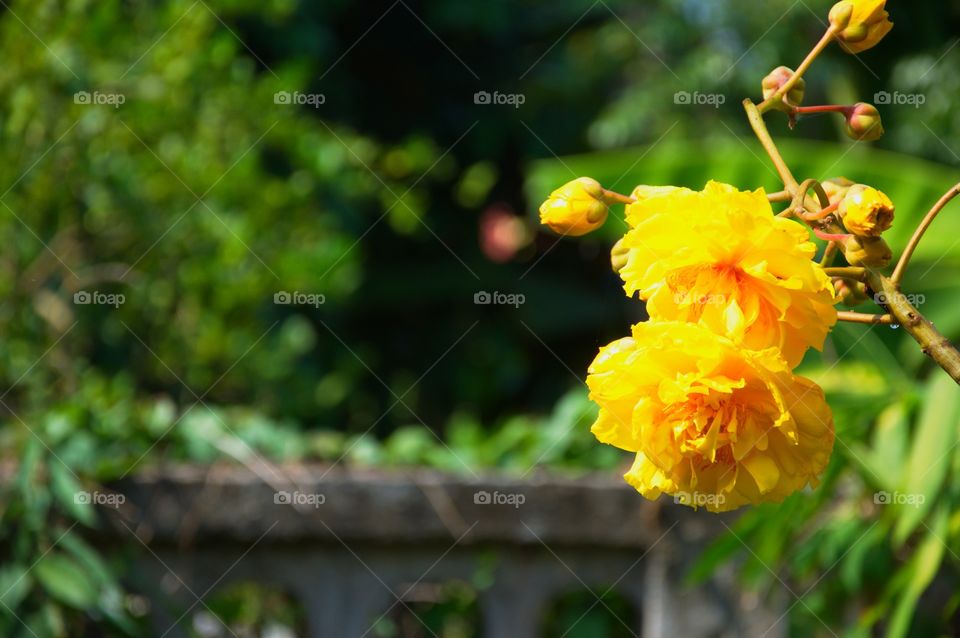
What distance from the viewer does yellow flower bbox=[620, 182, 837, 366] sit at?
2.55ft

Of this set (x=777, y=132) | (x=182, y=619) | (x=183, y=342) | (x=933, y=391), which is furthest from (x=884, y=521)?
(x=777, y=132)

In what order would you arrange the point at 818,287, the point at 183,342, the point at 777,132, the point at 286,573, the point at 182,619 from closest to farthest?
the point at 818,287 → the point at 182,619 → the point at 286,573 → the point at 183,342 → the point at 777,132

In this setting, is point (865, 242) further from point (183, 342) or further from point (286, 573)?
point (183, 342)

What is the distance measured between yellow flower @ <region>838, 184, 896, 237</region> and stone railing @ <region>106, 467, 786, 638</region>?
1657 mm

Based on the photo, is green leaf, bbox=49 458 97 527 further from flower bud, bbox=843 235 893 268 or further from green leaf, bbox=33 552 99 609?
flower bud, bbox=843 235 893 268

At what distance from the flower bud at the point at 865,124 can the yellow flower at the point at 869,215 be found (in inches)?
6.8

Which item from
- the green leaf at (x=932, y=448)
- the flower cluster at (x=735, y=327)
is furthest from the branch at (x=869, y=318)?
the green leaf at (x=932, y=448)

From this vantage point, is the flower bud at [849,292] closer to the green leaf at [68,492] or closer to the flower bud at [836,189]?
the flower bud at [836,189]

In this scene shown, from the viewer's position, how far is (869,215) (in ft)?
2.55

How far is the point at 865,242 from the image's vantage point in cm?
78

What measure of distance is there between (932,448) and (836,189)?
0.78m

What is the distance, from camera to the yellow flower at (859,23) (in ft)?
3.06

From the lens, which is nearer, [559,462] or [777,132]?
[559,462]

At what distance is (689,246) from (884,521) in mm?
1213
